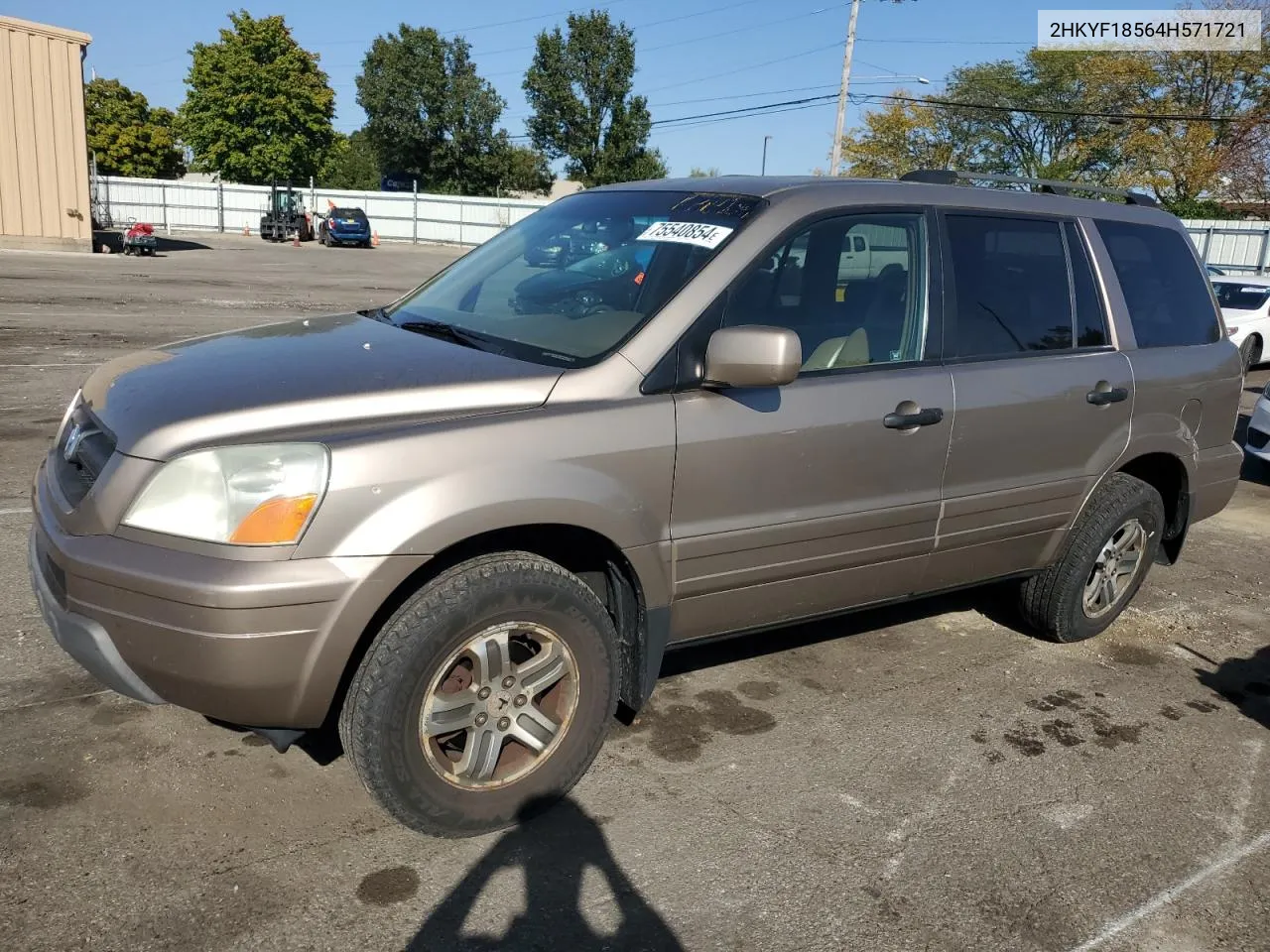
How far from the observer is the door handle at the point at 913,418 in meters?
3.57

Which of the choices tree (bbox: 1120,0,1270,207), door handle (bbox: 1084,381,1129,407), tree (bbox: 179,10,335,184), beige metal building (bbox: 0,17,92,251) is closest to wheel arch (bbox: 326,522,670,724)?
door handle (bbox: 1084,381,1129,407)

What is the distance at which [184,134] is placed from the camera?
53188mm

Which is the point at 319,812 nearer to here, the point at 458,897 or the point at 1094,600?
the point at 458,897

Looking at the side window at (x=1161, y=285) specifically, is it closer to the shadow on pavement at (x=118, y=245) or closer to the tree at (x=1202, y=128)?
the shadow on pavement at (x=118, y=245)

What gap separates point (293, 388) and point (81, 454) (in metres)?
0.65

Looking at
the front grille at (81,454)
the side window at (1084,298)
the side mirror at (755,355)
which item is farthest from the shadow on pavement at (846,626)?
the front grille at (81,454)

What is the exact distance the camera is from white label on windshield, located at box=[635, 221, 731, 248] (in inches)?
Result: 134

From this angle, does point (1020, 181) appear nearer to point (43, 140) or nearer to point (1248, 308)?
point (1248, 308)

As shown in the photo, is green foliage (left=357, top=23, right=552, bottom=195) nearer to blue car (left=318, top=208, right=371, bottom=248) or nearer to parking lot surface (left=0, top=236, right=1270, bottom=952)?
blue car (left=318, top=208, right=371, bottom=248)

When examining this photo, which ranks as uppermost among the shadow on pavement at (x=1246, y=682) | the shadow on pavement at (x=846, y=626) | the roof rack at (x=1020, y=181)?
the roof rack at (x=1020, y=181)

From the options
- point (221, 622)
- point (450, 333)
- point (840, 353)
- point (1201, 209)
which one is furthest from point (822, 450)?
point (1201, 209)

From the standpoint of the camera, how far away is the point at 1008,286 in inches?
161

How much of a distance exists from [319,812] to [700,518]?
1424mm

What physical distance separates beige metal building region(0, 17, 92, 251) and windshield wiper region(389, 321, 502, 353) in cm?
2702
